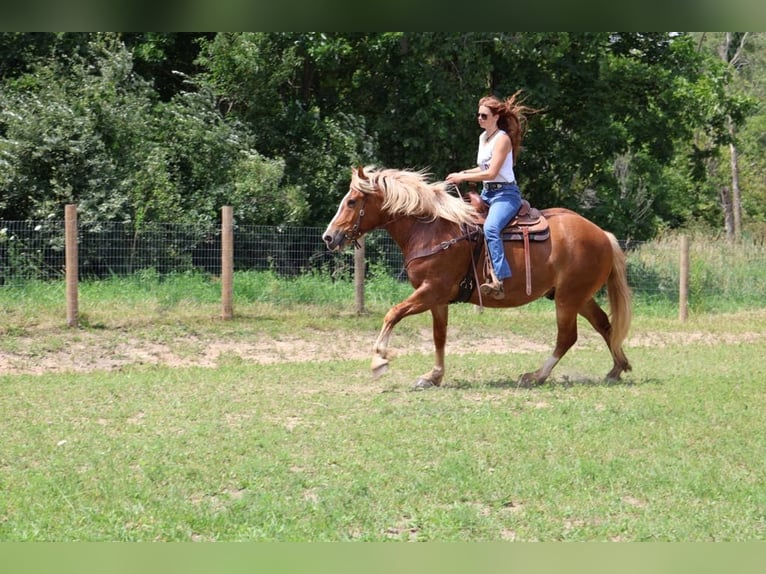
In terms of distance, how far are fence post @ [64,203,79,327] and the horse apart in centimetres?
549

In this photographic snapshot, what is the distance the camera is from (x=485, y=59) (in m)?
20.3

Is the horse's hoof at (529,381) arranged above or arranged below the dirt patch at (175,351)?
above

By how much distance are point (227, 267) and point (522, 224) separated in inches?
264

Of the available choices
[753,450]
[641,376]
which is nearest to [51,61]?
[641,376]

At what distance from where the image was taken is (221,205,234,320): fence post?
15.2 meters

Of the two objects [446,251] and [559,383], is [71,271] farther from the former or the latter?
[559,383]

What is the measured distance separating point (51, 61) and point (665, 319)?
1298 centimetres

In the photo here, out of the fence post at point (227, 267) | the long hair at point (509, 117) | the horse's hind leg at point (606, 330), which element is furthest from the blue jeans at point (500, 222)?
the fence post at point (227, 267)

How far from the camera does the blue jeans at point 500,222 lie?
9828 mm

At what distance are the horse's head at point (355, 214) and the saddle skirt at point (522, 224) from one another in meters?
1.08

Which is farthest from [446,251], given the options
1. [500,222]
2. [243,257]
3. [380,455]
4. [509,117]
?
[243,257]

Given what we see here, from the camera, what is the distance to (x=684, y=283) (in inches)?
706

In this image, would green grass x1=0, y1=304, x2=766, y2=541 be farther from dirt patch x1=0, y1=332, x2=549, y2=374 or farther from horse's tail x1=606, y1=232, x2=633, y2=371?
dirt patch x1=0, y1=332, x2=549, y2=374

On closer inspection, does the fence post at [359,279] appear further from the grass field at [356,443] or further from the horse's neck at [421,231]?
the horse's neck at [421,231]
